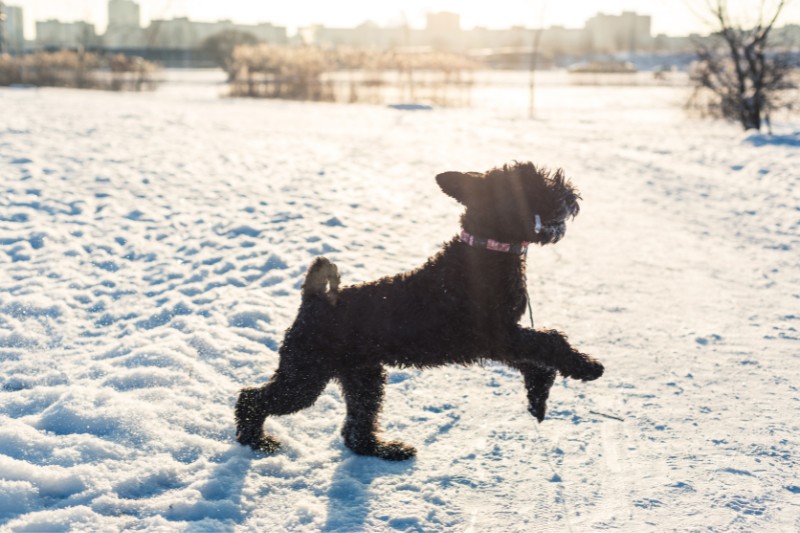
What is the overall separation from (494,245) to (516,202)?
0.25 metres

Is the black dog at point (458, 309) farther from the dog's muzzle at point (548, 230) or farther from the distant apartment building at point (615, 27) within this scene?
the distant apartment building at point (615, 27)

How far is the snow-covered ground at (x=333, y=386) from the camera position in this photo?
3260 mm

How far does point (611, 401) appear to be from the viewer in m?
4.36

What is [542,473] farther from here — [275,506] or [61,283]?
[61,283]

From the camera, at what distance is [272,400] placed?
3.54m

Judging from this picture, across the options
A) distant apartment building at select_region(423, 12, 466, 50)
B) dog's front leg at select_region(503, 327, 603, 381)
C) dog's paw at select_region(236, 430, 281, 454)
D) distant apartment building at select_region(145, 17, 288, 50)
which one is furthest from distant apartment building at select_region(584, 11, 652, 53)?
dog's paw at select_region(236, 430, 281, 454)

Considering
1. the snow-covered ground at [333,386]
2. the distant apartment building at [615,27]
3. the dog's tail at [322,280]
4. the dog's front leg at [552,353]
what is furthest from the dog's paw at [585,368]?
the distant apartment building at [615,27]

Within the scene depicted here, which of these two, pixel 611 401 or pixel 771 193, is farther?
pixel 771 193

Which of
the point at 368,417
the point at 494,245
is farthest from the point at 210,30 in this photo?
the point at 494,245

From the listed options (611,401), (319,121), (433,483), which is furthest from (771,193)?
(319,121)

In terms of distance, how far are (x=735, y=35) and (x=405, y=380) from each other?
16162 mm

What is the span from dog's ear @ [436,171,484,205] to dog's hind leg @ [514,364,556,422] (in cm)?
92

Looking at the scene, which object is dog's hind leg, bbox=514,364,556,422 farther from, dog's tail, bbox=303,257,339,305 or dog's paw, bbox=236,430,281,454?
dog's paw, bbox=236,430,281,454

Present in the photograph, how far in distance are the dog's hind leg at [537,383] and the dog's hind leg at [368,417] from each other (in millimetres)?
718
